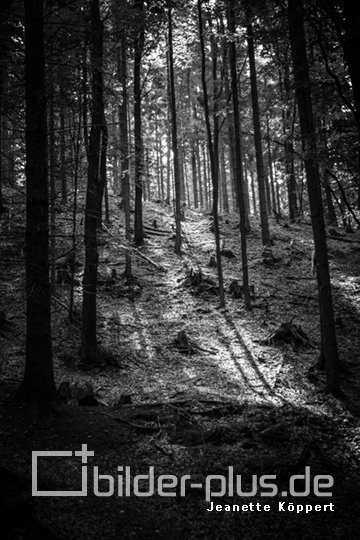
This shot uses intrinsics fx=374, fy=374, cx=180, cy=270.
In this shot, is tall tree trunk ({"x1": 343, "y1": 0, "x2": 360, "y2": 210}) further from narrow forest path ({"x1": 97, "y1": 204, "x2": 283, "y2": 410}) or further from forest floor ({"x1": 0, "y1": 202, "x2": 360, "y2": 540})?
narrow forest path ({"x1": 97, "y1": 204, "x2": 283, "y2": 410})

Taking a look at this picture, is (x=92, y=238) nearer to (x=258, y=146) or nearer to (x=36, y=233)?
(x=36, y=233)

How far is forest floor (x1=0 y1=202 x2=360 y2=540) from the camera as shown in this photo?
156 inches

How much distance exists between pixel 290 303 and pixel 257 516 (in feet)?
32.9

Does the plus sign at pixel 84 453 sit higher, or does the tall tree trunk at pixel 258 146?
the tall tree trunk at pixel 258 146

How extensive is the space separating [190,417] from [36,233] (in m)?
4.07

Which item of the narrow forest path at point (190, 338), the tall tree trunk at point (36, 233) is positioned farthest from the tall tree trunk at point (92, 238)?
the tall tree trunk at point (36, 233)

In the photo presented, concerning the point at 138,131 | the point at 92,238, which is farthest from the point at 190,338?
the point at 138,131

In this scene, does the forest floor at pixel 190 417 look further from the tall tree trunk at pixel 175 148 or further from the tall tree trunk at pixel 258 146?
the tall tree trunk at pixel 175 148

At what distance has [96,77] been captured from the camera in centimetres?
886

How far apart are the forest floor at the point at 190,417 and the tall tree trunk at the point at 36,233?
48 cm

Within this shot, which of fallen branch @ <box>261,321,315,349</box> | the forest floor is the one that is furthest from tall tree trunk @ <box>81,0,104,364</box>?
fallen branch @ <box>261,321,315,349</box>

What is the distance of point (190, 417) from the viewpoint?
21.5 ft

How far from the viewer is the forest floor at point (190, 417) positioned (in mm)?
3959

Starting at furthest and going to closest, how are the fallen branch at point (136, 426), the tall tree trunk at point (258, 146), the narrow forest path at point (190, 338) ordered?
1. the tall tree trunk at point (258, 146)
2. the narrow forest path at point (190, 338)
3. the fallen branch at point (136, 426)
